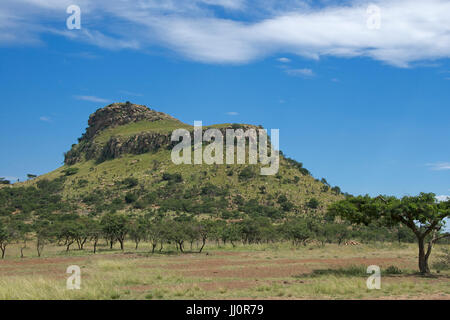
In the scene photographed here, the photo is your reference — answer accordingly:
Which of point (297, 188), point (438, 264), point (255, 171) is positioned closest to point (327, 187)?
point (297, 188)

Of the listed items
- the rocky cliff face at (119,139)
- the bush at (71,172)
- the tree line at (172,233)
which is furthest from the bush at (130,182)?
the tree line at (172,233)

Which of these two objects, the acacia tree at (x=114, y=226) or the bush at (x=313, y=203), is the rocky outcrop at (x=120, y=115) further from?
the acacia tree at (x=114, y=226)

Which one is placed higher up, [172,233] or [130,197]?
[130,197]

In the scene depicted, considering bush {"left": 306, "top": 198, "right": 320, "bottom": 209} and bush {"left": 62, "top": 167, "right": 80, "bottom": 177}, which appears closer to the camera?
bush {"left": 306, "top": 198, "right": 320, "bottom": 209}

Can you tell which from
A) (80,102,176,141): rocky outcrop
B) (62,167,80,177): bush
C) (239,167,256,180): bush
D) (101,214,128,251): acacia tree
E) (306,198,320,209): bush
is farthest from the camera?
(80,102,176,141): rocky outcrop

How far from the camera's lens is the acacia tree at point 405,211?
22.9m

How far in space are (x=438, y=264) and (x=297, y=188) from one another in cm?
7941

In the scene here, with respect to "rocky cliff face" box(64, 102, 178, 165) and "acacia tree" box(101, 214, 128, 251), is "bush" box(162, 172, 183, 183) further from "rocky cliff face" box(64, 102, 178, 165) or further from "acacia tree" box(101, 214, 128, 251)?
"acacia tree" box(101, 214, 128, 251)

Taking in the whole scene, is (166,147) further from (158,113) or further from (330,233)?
(330,233)

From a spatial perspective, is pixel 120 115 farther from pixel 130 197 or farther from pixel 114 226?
pixel 114 226

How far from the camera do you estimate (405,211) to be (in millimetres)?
23250

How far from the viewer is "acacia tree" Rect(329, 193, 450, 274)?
22891 millimetres

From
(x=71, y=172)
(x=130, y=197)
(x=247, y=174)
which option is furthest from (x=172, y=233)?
(x=71, y=172)

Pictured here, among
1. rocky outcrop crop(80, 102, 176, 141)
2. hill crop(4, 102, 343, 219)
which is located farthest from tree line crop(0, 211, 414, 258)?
rocky outcrop crop(80, 102, 176, 141)
